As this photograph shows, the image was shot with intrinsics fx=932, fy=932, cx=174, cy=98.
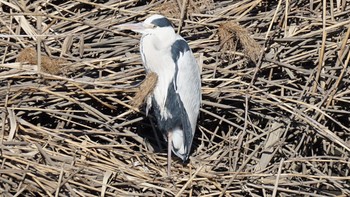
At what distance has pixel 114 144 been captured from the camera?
3.42 m

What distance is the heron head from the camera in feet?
11.1

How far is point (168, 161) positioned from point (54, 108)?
0.46 metres

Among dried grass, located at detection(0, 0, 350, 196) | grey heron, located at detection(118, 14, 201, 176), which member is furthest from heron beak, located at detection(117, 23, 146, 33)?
dried grass, located at detection(0, 0, 350, 196)

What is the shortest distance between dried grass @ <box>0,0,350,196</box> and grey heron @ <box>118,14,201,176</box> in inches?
2.7

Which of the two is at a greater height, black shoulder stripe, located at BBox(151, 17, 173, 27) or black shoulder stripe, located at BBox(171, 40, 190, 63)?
black shoulder stripe, located at BBox(151, 17, 173, 27)

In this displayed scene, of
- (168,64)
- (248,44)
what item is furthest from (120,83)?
(248,44)

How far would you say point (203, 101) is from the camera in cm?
347

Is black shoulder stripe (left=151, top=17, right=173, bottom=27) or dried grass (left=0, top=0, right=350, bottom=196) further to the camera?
black shoulder stripe (left=151, top=17, right=173, bottom=27)

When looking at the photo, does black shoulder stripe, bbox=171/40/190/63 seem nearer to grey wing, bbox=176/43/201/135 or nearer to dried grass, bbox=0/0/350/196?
grey wing, bbox=176/43/201/135

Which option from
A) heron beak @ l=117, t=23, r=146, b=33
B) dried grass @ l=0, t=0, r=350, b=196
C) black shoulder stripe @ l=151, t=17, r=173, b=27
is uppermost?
black shoulder stripe @ l=151, t=17, r=173, b=27

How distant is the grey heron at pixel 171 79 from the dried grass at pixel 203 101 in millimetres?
69

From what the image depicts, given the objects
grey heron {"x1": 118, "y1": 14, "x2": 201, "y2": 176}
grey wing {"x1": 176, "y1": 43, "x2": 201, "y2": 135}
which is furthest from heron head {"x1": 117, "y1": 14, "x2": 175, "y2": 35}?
grey wing {"x1": 176, "y1": 43, "x2": 201, "y2": 135}

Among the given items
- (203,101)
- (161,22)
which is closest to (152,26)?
(161,22)

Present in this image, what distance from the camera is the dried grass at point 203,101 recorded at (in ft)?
10.6
